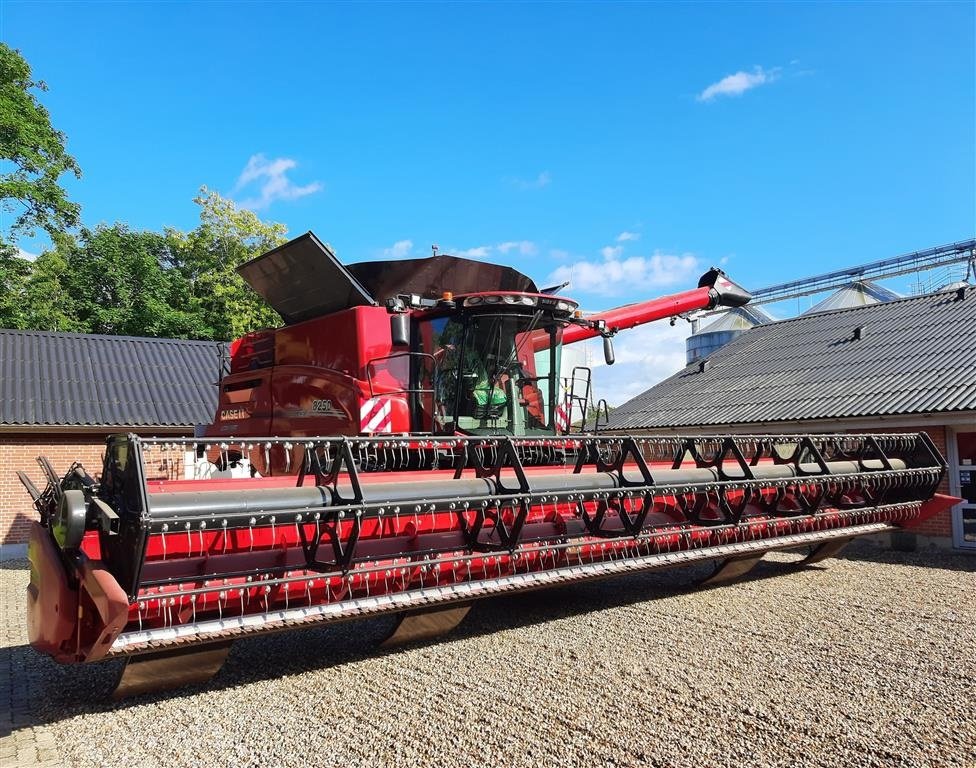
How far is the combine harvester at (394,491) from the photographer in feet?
12.1

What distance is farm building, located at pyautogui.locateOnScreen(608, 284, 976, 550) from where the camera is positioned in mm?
10430

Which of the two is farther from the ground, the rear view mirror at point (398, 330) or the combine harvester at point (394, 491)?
the rear view mirror at point (398, 330)

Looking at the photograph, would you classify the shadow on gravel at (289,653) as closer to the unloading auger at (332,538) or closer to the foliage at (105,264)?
the unloading auger at (332,538)

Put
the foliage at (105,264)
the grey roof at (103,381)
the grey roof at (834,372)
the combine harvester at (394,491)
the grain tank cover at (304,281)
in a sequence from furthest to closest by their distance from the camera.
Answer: the foliage at (105,264)
the grey roof at (103,381)
the grey roof at (834,372)
the grain tank cover at (304,281)
the combine harvester at (394,491)

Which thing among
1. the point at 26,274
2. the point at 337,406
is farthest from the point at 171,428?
the point at 26,274

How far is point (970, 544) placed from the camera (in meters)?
10.1

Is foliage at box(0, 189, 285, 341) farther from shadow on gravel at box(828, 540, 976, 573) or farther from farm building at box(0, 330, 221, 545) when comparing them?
shadow on gravel at box(828, 540, 976, 573)

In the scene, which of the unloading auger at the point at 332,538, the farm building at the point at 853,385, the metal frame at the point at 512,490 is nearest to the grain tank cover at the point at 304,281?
the unloading auger at the point at 332,538

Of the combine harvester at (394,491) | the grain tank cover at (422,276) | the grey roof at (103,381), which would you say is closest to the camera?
the combine harvester at (394,491)

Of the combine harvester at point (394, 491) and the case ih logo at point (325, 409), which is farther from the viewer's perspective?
the case ih logo at point (325, 409)

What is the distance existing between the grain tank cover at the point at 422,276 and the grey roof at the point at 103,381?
8.59 m

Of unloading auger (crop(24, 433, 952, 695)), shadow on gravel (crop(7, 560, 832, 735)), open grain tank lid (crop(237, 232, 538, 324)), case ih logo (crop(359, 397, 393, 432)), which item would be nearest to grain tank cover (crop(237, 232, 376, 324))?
open grain tank lid (crop(237, 232, 538, 324))

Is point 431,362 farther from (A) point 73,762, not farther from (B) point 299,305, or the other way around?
(A) point 73,762

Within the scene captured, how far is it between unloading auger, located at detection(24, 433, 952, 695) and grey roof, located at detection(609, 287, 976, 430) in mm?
5342
